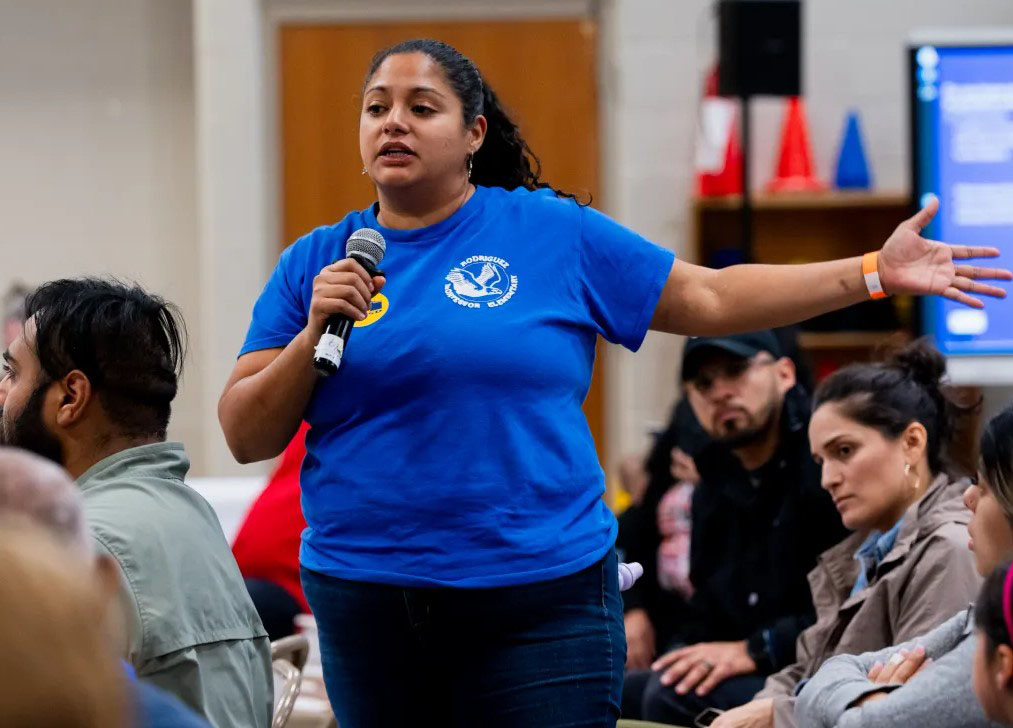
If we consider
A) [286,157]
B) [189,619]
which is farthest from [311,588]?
[286,157]

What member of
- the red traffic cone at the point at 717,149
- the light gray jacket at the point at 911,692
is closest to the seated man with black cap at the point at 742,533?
the light gray jacket at the point at 911,692

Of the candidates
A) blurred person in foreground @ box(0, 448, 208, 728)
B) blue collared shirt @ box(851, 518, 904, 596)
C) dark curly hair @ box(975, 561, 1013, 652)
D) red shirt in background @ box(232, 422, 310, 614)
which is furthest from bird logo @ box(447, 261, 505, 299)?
red shirt in background @ box(232, 422, 310, 614)

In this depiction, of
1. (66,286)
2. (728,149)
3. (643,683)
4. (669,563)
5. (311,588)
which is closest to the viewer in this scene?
(311,588)

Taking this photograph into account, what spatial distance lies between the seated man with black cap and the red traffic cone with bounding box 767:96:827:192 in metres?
3.02

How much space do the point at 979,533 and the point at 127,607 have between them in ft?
3.64

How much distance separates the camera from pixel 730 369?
3.06 m

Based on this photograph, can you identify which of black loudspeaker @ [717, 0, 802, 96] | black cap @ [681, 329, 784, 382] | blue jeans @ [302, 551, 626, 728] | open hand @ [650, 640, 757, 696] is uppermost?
black loudspeaker @ [717, 0, 802, 96]

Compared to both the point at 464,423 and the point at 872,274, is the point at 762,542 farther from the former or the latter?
the point at 464,423

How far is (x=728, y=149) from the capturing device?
6000mm

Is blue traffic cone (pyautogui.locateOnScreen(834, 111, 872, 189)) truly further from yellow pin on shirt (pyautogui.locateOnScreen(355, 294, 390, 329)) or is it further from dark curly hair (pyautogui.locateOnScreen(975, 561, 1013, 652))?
dark curly hair (pyautogui.locateOnScreen(975, 561, 1013, 652))

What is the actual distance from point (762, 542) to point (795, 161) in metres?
3.40

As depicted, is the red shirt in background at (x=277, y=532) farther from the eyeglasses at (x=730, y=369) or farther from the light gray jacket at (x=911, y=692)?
the light gray jacket at (x=911, y=692)

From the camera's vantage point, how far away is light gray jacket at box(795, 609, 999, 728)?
183 centimetres

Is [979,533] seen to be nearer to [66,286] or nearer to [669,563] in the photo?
[66,286]
